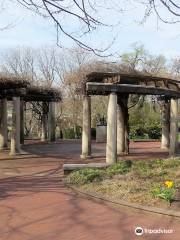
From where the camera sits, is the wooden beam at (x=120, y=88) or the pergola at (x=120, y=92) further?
the wooden beam at (x=120, y=88)

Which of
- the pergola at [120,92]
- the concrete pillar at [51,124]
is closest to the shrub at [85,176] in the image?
the pergola at [120,92]

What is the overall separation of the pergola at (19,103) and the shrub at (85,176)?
32.3 feet

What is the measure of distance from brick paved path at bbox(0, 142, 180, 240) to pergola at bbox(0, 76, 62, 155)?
934cm

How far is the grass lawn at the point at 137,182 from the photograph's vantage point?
9383 mm

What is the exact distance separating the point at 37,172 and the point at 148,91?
5.01 m

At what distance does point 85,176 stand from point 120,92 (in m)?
5.74

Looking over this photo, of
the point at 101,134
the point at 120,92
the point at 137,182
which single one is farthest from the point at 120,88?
the point at 101,134

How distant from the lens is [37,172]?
16719mm

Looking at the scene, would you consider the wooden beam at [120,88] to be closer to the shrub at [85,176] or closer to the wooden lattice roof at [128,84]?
the wooden lattice roof at [128,84]

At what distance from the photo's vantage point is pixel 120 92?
17.6m

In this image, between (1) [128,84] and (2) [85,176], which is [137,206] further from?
(1) [128,84]

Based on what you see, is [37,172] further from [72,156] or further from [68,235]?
[68,235]

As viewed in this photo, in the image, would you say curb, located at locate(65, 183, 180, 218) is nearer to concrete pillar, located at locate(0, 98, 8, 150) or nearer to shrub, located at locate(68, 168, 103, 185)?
shrub, located at locate(68, 168, 103, 185)

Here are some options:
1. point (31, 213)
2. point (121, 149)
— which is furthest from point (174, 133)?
point (31, 213)
